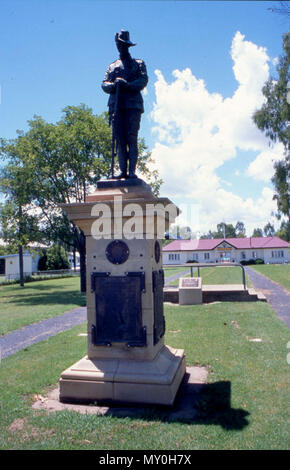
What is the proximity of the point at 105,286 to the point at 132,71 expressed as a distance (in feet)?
9.67

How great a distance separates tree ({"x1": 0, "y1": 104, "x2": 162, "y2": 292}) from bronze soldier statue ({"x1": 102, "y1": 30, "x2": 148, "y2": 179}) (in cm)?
1388

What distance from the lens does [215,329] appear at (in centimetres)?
829

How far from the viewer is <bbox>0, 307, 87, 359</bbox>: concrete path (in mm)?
7828

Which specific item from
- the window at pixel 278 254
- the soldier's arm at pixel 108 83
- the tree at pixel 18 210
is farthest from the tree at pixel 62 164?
the window at pixel 278 254

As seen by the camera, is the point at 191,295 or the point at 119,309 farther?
the point at 191,295

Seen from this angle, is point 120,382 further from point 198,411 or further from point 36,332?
point 36,332

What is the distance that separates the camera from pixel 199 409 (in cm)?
412

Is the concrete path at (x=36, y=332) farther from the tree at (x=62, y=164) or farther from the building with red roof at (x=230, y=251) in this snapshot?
A: the building with red roof at (x=230, y=251)

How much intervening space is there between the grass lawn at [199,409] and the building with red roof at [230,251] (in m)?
55.0

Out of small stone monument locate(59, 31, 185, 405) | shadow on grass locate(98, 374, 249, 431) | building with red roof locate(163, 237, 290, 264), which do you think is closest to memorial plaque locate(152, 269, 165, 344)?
small stone monument locate(59, 31, 185, 405)

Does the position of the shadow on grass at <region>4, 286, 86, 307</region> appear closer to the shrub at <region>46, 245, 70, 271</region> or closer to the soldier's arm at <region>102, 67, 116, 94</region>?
the soldier's arm at <region>102, 67, 116, 94</region>

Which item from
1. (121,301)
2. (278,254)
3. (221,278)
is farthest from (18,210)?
(278,254)

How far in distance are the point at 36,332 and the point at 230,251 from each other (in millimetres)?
55201

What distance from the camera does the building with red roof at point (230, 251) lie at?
2366 inches
